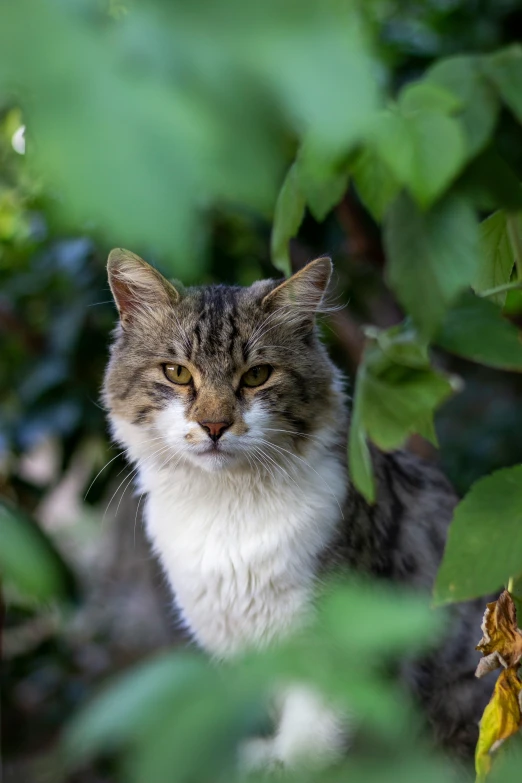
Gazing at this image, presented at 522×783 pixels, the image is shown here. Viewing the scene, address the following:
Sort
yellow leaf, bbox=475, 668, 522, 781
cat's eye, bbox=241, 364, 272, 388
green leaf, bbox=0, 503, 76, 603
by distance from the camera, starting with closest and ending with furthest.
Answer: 1. green leaf, bbox=0, 503, 76, 603
2. yellow leaf, bbox=475, 668, 522, 781
3. cat's eye, bbox=241, 364, 272, 388

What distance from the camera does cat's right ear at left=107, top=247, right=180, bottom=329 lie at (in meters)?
2.07

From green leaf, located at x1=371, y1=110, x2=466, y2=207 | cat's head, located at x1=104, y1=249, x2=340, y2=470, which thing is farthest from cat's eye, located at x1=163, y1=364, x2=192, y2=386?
green leaf, located at x1=371, y1=110, x2=466, y2=207

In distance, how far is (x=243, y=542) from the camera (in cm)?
214

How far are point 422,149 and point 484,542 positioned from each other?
48cm

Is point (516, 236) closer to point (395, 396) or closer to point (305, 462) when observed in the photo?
point (395, 396)

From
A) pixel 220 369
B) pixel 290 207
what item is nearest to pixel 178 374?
pixel 220 369

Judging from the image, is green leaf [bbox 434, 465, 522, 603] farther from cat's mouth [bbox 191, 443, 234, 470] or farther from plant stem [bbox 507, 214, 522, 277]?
cat's mouth [bbox 191, 443, 234, 470]

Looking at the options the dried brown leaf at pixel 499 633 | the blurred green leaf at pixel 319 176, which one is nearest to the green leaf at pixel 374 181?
the blurred green leaf at pixel 319 176

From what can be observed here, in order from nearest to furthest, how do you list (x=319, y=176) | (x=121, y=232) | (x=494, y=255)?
(x=121, y=232), (x=319, y=176), (x=494, y=255)

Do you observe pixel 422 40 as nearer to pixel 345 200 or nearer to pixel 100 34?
pixel 345 200

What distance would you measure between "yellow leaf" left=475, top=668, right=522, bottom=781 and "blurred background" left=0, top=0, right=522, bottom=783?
2.01ft

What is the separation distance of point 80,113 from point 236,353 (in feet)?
5.77

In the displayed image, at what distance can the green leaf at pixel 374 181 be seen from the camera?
86 cm

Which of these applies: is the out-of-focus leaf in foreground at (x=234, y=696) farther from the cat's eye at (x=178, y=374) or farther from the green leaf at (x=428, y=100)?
the cat's eye at (x=178, y=374)
